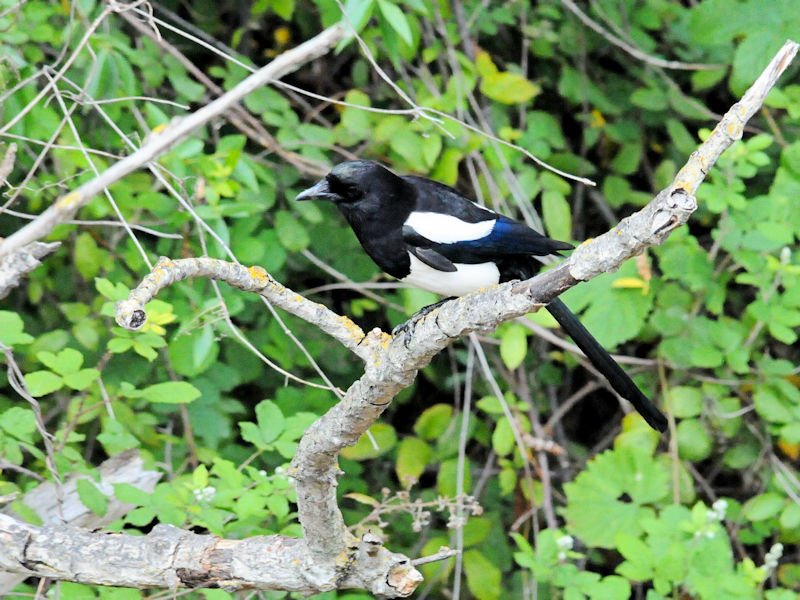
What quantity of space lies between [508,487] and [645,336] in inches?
27.3

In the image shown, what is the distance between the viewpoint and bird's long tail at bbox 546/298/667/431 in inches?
93.4

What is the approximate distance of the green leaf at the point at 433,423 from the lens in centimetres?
323

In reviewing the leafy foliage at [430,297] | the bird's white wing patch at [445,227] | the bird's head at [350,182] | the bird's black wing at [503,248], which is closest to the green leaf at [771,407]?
the leafy foliage at [430,297]

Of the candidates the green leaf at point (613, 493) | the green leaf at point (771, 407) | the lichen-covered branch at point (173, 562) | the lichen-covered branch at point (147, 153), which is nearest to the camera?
the lichen-covered branch at point (147, 153)

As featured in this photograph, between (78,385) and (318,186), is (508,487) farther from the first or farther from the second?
(78,385)

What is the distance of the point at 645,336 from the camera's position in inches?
128

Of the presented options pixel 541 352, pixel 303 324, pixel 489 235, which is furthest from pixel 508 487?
pixel 489 235

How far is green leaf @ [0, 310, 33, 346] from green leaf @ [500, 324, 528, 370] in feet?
4.46

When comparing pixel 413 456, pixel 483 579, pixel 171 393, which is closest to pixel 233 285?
pixel 171 393

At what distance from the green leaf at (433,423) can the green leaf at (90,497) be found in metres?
1.38

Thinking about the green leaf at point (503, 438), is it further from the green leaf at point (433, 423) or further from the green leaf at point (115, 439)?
the green leaf at point (115, 439)

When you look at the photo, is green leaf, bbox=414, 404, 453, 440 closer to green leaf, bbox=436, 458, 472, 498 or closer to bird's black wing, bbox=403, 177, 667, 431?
green leaf, bbox=436, 458, 472, 498

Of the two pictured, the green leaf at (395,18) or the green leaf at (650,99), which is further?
the green leaf at (650,99)

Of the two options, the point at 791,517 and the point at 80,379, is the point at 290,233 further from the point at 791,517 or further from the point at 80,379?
the point at 791,517
